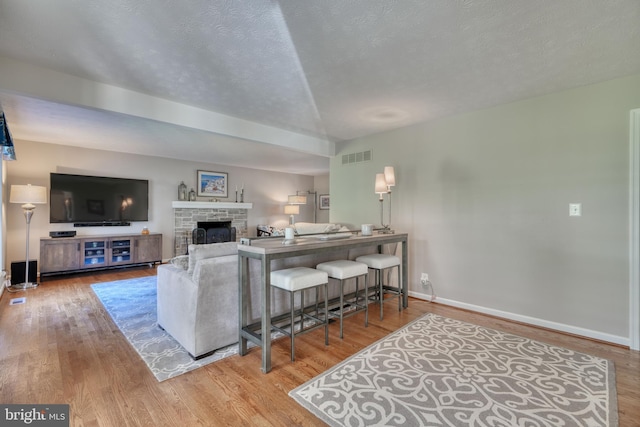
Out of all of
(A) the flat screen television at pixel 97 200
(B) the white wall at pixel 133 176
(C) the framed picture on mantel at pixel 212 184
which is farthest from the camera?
(C) the framed picture on mantel at pixel 212 184

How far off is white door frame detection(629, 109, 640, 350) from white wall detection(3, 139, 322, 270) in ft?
23.0

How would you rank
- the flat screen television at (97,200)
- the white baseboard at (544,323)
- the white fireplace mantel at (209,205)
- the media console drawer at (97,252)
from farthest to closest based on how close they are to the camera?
the white fireplace mantel at (209,205) < the flat screen television at (97,200) < the media console drawer at (97,252) < the white baseboard at (544,323)

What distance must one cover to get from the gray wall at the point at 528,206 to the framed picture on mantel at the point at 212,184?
465 centimetres

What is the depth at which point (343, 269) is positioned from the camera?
9.08 ft

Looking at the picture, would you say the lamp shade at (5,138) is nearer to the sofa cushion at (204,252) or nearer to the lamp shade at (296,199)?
the sofa cushion at (204,252)

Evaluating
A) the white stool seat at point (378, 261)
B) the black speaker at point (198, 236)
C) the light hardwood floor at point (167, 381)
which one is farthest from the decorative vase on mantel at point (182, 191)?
the white stool seat at point (378, 261)

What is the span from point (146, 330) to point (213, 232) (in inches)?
168

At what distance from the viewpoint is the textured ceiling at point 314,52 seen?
171cm

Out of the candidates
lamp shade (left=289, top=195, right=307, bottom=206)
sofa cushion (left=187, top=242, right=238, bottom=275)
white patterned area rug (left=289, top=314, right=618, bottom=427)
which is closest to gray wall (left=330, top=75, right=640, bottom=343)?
white patterned area rug (left=289, top=314, right=618, bottom=427)

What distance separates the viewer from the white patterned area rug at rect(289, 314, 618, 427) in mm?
1652

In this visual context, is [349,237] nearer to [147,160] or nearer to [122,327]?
[122,327]

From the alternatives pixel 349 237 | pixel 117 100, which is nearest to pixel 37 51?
pixel 117 100

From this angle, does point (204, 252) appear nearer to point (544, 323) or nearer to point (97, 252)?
point (544, 323)

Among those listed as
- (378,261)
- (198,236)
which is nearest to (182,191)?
(198,236)
